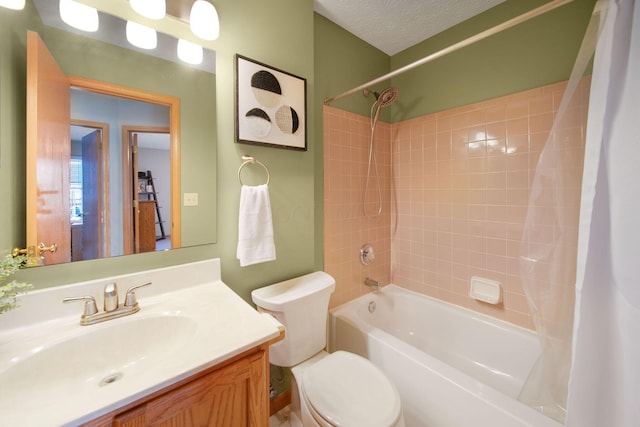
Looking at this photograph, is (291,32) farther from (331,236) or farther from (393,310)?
(393,310)

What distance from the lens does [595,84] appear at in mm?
675

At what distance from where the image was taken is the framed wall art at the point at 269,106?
4.02 ft

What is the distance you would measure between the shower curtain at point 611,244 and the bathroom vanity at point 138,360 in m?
0.89

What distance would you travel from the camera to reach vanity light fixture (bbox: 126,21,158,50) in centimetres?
98

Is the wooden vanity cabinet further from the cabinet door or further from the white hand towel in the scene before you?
the white hand towel

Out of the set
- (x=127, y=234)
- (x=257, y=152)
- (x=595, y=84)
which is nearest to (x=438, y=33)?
(x=595, y=84)

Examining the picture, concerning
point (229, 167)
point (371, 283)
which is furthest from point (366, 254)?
point (229, 167)

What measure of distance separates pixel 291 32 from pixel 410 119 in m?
1.15

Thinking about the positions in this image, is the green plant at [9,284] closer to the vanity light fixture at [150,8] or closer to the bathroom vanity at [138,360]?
the bathroom vanity at [138,360]

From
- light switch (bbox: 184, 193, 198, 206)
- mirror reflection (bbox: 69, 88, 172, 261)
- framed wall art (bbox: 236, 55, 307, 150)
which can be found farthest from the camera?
framed wall art (bbox: 236, 55, 307, 150)

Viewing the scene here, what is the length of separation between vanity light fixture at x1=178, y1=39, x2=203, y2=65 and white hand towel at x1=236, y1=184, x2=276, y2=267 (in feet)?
1.99

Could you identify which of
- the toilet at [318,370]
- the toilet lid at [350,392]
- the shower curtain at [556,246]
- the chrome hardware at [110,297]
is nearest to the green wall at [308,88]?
the chrome hardware at [110,297]

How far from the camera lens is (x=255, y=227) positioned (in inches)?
48.3

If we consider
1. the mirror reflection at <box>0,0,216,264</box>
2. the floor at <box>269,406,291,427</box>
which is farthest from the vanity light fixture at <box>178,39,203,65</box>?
the floor at <box>269,406,291,427</box>
